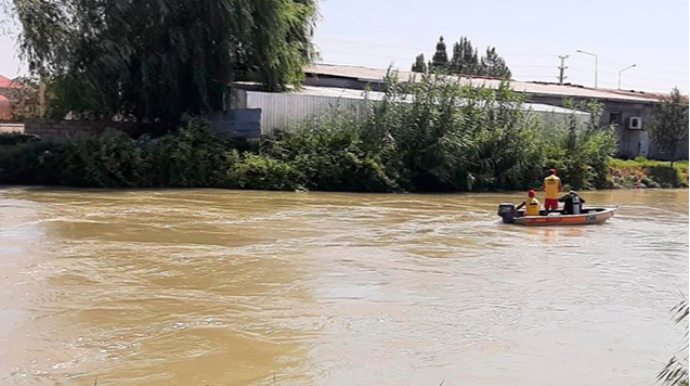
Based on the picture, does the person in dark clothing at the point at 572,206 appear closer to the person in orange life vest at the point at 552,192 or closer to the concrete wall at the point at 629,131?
the person in orange life vest at the point at 552,192

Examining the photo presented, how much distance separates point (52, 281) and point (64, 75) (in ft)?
52.8

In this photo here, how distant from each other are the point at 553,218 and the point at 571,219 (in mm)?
569

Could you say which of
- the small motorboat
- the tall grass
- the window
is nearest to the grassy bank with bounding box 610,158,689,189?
the tall grass

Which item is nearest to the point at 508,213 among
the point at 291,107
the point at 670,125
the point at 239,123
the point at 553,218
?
the point at 553,218

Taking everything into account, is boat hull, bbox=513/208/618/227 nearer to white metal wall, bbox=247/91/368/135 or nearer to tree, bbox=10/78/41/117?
white metal wall, bbox=247/91/368/135

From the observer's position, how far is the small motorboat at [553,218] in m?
17.7

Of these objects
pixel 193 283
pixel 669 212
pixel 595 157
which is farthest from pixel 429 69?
pixel 193 283

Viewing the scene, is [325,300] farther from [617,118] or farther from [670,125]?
[617,118]

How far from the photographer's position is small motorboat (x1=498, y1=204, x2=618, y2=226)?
58.0 feet

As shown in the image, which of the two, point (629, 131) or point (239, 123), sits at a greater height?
point (629, 131)

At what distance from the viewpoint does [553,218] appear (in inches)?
699

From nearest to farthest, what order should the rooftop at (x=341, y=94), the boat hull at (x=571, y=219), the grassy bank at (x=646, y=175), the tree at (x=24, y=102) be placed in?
1. the boat hull at (x=571, y=219)
2. the rooftop at (x=341, y=94)
3. the grassy bank at (x=646, y=175)
4. the tree at (x=24, y=102)

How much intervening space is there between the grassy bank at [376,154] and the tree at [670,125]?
5.67 m

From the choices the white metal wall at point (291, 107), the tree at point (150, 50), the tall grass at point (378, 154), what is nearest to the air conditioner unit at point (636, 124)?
the tall grass at point (378, 154)
